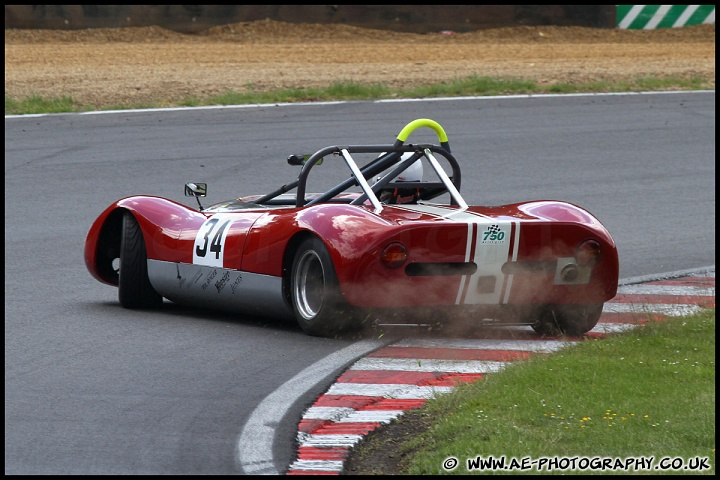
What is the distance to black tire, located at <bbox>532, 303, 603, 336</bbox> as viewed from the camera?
7.62 m

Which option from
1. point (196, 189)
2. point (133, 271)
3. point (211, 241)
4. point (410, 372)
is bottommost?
point (410, 372)

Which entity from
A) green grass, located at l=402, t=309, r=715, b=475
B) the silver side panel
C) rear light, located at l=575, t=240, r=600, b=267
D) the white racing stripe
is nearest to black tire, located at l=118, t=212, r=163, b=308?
the silver side panel

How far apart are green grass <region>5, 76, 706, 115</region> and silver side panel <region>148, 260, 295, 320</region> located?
919 centimetres

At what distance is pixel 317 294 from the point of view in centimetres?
748

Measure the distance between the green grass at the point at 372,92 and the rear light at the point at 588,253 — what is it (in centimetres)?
1103

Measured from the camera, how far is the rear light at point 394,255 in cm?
711

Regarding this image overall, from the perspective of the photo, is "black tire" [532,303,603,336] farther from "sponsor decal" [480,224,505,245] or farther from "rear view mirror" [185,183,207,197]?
"rear view mirror" [185,183,207,197]

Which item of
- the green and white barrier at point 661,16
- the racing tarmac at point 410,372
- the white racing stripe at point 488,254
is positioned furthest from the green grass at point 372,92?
the white racing stripe at point 488,254

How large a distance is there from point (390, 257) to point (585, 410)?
6.42ft

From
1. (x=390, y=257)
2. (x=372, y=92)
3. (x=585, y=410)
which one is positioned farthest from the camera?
(x=372, y=92)

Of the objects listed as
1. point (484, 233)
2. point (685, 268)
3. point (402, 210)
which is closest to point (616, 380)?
point (484, 233)

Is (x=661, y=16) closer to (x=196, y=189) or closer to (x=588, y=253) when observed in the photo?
(x=196, y=189)

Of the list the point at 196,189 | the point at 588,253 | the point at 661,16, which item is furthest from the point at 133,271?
the point at 661,16

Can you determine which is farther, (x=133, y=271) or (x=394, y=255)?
(x=133, y=271)
